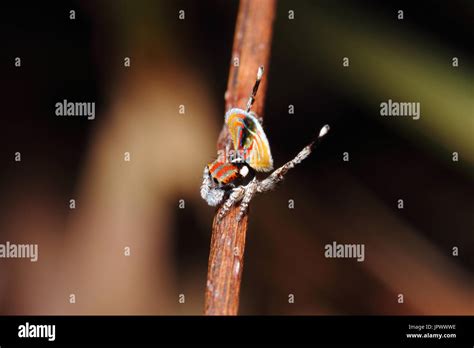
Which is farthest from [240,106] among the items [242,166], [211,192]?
[211,192]

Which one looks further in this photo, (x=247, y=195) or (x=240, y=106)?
(x=240, y=106)

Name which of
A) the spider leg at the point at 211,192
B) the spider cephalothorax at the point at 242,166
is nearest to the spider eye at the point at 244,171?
the spider cephalothorax at the point at 242,166

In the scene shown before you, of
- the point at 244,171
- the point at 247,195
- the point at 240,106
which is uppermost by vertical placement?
the point at 240,106

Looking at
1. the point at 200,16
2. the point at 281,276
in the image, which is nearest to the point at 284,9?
the point at 200,16

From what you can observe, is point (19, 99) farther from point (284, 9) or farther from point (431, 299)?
point (431, 299)

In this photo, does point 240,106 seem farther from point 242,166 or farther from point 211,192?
point 211,192

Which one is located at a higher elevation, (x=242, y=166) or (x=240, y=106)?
(x=240, y=106)

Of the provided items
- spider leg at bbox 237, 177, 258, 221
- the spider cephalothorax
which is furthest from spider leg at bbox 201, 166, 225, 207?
spider leg at bbox 237, 177, 258, 221

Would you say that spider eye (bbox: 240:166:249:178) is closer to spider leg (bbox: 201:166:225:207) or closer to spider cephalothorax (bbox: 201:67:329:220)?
spider cephalothorax (bbox: 201:67:329:220)
